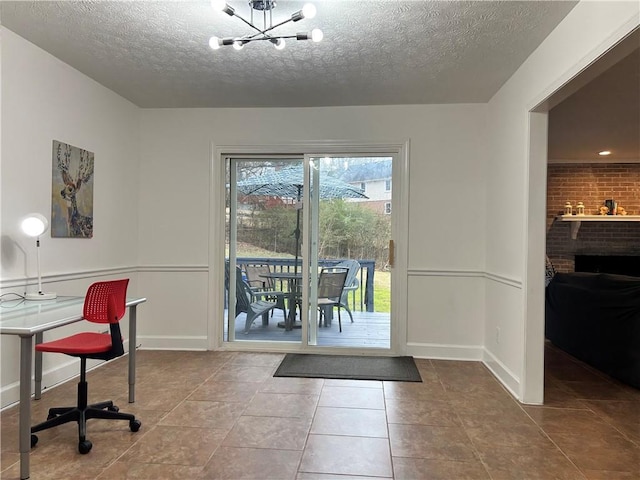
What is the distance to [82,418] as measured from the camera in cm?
220

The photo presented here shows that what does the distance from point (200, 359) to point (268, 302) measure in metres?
0.85

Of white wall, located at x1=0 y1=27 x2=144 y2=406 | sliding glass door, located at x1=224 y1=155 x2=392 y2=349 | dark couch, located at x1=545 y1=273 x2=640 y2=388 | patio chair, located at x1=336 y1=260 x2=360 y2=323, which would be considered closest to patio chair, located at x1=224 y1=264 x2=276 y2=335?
sliding glass door, located at x1=224 y1=155 x2=392 y2=349

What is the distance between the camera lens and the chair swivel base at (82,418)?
83.2 inches

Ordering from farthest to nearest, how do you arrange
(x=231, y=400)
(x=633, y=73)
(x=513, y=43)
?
(x=633, y=73), (x=231, y=400), (x=513, y=43)

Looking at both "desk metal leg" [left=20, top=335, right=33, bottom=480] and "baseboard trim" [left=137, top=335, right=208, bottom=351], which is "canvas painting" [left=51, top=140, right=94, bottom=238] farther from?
"desk metal leg" [left=20, top=335, right=33, bottom=480]

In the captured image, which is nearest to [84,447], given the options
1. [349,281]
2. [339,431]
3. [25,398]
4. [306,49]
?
[25,398]

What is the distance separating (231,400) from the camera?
2.79 meters

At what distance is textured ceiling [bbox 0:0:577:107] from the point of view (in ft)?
7.50

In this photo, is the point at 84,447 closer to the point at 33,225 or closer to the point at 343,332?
the point at 33,225

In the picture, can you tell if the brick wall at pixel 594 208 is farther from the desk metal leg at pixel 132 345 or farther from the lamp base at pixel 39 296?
the lamp base at pixel 39 296

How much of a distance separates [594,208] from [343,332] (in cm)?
486

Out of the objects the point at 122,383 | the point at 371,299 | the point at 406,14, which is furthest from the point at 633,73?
the point at 122,383

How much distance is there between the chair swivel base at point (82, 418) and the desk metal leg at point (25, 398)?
277 millimetres

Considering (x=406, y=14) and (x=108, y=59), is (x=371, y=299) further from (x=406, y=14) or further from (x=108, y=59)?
(x=108, y=59)
